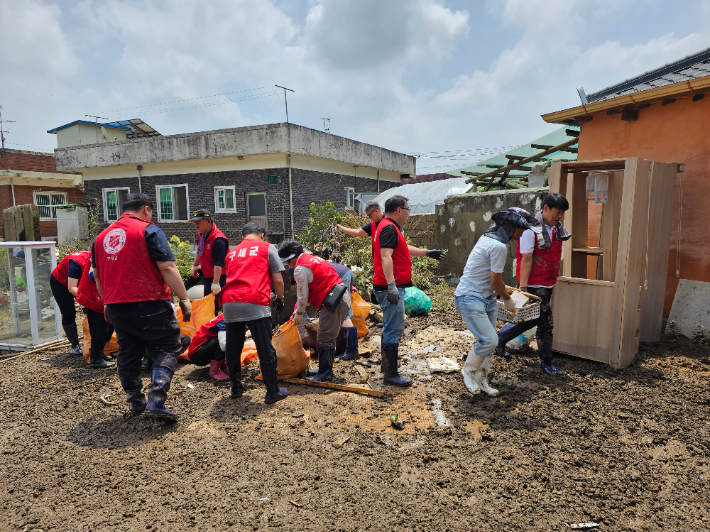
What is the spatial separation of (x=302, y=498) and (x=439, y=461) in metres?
1.00

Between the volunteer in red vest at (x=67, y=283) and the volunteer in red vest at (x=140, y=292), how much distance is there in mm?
1587

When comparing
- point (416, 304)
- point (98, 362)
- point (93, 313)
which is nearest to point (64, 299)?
point (93, 313)

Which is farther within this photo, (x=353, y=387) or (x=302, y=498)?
(x=353, y=387)

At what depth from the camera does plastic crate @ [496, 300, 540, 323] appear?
4.14m

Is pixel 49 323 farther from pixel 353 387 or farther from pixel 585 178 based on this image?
pixel 585 178

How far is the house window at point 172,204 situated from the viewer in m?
16.4

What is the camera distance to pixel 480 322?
3.95 m

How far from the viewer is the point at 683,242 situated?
567 centimetres

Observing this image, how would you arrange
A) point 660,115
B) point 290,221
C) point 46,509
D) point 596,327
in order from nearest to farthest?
point 46,509 → point 596,327 → point 660,115 → point 290,221

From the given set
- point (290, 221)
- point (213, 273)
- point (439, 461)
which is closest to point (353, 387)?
point (439, 461)

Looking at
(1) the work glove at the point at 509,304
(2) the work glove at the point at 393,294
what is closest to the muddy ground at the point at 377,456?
(1) the work glove at the point at 509,304

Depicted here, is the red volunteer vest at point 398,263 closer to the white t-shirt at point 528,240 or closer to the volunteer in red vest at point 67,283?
the white t-shirt at point 528,240

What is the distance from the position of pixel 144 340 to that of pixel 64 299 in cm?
260

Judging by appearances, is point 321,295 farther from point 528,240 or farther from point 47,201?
point 47,201
